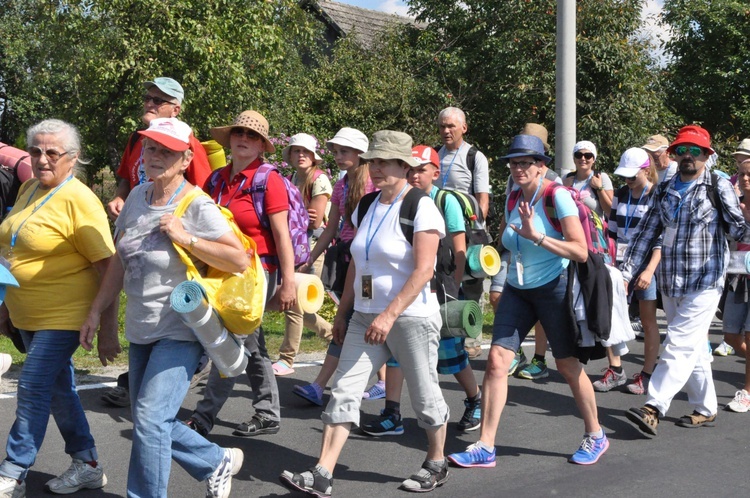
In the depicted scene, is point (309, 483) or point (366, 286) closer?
point (309, 483)

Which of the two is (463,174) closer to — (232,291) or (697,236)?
(697,236)

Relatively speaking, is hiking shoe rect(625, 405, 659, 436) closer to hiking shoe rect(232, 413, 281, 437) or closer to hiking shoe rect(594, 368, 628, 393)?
hiking shoe rect(594, 368, 628, 393)

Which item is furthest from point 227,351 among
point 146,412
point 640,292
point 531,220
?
point 640,292

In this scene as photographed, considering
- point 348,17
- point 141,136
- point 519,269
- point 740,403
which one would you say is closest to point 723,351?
point 740,403

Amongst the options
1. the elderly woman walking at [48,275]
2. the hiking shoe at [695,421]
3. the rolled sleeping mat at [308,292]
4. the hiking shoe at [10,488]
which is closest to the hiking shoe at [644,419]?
the hiking shoe at [695,421]

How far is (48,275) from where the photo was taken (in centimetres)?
457

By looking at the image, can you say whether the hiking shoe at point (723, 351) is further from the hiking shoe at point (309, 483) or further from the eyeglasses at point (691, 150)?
the hiking shoe at point (309, 483)

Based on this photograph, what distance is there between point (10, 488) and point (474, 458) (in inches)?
95.1

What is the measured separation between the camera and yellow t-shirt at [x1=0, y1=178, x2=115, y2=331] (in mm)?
4555

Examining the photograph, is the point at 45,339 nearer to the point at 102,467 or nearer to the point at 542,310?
the point at 102,467

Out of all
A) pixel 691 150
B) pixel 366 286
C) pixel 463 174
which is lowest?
pixel 366 286

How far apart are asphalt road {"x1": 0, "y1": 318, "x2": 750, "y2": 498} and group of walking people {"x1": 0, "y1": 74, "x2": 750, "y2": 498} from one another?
0.14 m

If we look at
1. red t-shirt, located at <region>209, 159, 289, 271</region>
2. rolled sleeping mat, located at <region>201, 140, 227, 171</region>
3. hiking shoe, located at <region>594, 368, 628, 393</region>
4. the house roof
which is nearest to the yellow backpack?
red t-shirt, located at <region>209, 159, 289, 271</region>

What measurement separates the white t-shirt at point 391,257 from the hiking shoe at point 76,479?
1.56 m
